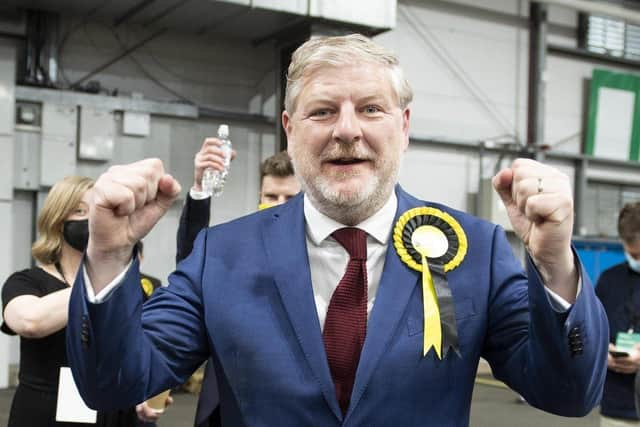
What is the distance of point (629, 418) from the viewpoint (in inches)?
120

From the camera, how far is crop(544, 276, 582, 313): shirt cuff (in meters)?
1.18

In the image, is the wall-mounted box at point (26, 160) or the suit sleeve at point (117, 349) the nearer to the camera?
the suit sleeve at point (117, 349)

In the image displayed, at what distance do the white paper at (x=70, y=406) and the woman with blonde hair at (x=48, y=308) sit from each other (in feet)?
0.12

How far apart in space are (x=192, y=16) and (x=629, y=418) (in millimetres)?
5761

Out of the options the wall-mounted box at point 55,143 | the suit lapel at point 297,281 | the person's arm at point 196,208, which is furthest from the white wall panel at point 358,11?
the suit lapel at point 297,281

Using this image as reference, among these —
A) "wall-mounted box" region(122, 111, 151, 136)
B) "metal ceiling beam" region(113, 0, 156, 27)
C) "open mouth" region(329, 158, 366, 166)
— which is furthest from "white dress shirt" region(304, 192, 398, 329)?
"wall-mounted box" region(122, 111, 151, 136)

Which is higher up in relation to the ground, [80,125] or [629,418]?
[80,125]

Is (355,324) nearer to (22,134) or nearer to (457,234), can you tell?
(457,234)

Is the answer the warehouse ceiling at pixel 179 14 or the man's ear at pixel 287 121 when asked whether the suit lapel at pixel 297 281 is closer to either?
the man's ear at pixel 287 121

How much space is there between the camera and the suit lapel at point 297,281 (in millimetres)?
1307

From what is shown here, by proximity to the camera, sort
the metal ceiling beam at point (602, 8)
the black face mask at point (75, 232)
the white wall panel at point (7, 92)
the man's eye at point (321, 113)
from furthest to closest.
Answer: the metal ceiling beam at point (602, 8), the white wall panel at point (7, 92), the black face mask at point (75, 232), the man's eye at point (321, 113)

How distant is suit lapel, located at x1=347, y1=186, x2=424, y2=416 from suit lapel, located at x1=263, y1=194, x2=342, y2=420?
0.20 feet

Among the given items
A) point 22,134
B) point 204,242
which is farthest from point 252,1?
point 204,242

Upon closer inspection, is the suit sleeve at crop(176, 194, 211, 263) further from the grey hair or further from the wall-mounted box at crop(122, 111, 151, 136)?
the wall-mounted box at crop(122, 111, 151, 136)
